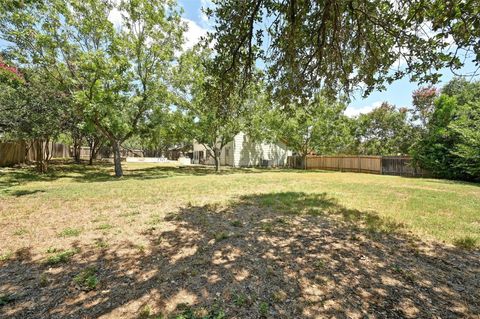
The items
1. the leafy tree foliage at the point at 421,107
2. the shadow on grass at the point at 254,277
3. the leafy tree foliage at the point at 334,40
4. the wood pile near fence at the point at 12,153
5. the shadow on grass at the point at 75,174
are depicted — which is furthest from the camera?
the leafy tree foliage at the point at 421,107

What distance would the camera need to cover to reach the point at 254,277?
2.93 metres

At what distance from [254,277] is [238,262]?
0.41 meters

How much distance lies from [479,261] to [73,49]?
16.6m

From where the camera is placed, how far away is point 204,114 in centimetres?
1686

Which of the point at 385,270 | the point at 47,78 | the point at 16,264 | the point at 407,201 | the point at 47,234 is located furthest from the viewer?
the point at 47,78

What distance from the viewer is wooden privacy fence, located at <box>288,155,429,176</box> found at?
17203 millimetres

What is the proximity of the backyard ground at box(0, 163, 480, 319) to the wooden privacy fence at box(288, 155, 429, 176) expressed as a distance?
1251cm

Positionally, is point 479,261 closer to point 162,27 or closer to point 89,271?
point 89,271

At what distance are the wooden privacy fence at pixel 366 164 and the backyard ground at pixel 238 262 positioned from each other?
1251 cm

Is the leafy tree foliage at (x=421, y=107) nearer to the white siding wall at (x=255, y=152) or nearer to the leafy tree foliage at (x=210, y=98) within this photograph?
the white siding wall at (x=255, y=152)

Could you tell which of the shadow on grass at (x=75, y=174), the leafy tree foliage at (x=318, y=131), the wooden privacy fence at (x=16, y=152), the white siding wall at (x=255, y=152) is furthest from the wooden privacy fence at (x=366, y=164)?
the wooden privacy fence at (x=16, y=152)

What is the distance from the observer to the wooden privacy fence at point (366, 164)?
56.4 feet

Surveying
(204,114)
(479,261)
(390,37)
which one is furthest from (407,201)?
(204,114)

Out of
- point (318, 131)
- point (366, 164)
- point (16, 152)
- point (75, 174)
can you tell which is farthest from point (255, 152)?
point (16, 152)
